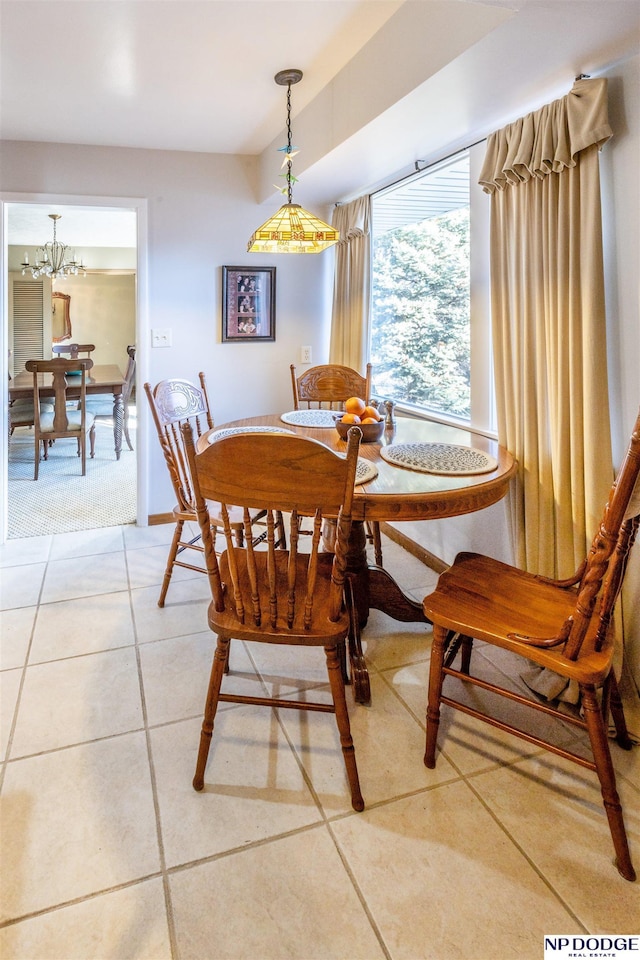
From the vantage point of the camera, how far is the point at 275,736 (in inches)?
69.9

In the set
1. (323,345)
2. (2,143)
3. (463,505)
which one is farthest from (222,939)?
(2,143)

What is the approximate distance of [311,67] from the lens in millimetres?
2412

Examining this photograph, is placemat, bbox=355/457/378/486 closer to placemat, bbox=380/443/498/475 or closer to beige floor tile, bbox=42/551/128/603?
placemat, bbox=380/443/498/475

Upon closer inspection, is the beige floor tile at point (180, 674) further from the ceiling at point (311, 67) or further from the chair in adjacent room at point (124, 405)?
the chair in adjacent room at point (124, 405)

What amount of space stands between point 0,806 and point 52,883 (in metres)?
0.32

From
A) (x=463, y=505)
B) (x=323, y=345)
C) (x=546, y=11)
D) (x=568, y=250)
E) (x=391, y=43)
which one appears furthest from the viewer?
(x=323, y=345)

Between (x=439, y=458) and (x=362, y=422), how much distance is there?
393 mm

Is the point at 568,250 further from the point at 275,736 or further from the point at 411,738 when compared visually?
the point at 275,736

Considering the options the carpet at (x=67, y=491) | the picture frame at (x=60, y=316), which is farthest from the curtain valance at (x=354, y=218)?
the picture frame at (x=60, y=316)

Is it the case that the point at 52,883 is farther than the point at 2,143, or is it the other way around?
the point at 2,143

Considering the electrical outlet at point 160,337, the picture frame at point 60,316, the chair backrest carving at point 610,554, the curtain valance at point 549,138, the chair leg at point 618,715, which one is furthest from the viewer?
the picture frame at point 60,316

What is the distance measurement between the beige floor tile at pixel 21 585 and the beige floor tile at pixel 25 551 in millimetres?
74

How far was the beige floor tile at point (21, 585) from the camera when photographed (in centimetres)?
265

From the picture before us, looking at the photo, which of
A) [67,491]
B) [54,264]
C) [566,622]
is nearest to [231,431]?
[566,622]
